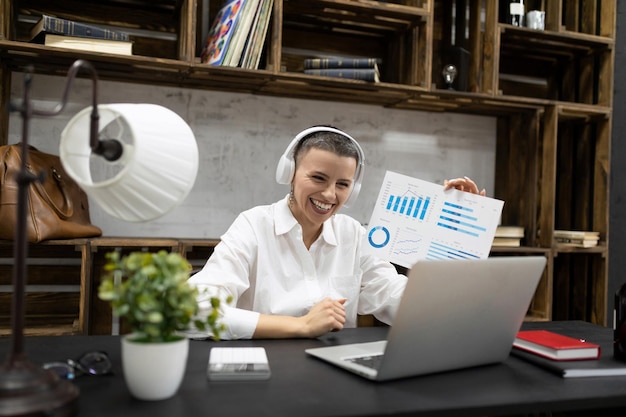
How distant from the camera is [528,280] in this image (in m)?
1.14

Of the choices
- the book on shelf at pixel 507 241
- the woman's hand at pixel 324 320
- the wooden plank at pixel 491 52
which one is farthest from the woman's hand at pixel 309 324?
the wooden plank at pixel 491 52

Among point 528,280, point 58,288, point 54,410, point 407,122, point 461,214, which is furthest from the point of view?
point 407,122

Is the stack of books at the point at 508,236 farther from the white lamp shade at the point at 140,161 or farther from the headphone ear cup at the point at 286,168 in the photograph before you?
the white lamp shade at the point at 140,161

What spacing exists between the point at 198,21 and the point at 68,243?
120 centimetres

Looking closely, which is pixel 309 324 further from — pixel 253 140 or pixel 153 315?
pixel 253 140

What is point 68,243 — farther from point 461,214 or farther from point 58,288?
point 461,214

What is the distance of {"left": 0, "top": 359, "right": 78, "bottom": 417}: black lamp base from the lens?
765mm

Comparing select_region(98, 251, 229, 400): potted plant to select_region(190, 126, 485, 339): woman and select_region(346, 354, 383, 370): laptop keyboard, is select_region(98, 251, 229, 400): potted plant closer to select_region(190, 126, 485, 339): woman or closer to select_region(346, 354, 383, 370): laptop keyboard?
select_region(346, 354, 383, 370): laptop keyboard

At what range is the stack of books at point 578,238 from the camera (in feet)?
9.46

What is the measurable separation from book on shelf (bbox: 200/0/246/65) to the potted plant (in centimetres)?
164

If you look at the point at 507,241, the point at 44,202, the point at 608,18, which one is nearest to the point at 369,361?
the point at 44,202

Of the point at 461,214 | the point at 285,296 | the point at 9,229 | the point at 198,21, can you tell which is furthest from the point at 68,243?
the point at 461,214

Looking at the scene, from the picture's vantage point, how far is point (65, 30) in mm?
2176

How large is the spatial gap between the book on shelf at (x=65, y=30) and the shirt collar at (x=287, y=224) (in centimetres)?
103
